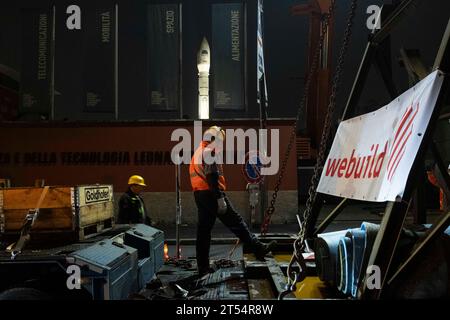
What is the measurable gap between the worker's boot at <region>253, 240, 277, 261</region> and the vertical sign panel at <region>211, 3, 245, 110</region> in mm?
8436

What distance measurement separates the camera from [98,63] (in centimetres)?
1374

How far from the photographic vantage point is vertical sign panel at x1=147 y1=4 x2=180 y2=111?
13.9 m

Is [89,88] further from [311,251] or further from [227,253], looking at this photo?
[311,251]

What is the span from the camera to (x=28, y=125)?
40.5ft

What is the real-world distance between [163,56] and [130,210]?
8409 mm

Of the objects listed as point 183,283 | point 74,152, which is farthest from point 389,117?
point 74,152

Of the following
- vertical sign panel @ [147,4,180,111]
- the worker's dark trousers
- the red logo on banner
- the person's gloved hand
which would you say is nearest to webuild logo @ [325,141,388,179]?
the red logo on banner

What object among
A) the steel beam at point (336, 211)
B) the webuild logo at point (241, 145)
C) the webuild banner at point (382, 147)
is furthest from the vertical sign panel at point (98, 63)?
the webuild banner at point (382, 147)

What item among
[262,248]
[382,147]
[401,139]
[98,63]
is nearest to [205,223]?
[262,248]

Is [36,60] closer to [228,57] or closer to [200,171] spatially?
[228,57]

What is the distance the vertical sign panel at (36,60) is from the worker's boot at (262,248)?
11.2 meters

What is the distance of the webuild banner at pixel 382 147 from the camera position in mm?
2508

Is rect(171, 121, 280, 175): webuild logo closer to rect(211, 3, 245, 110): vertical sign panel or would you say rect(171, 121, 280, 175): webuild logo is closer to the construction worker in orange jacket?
rect(211, 3, 245, 110): vertical sign panel

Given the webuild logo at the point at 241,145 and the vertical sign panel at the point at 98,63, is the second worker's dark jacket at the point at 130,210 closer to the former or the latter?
the webuild logo at the point at 241,145
